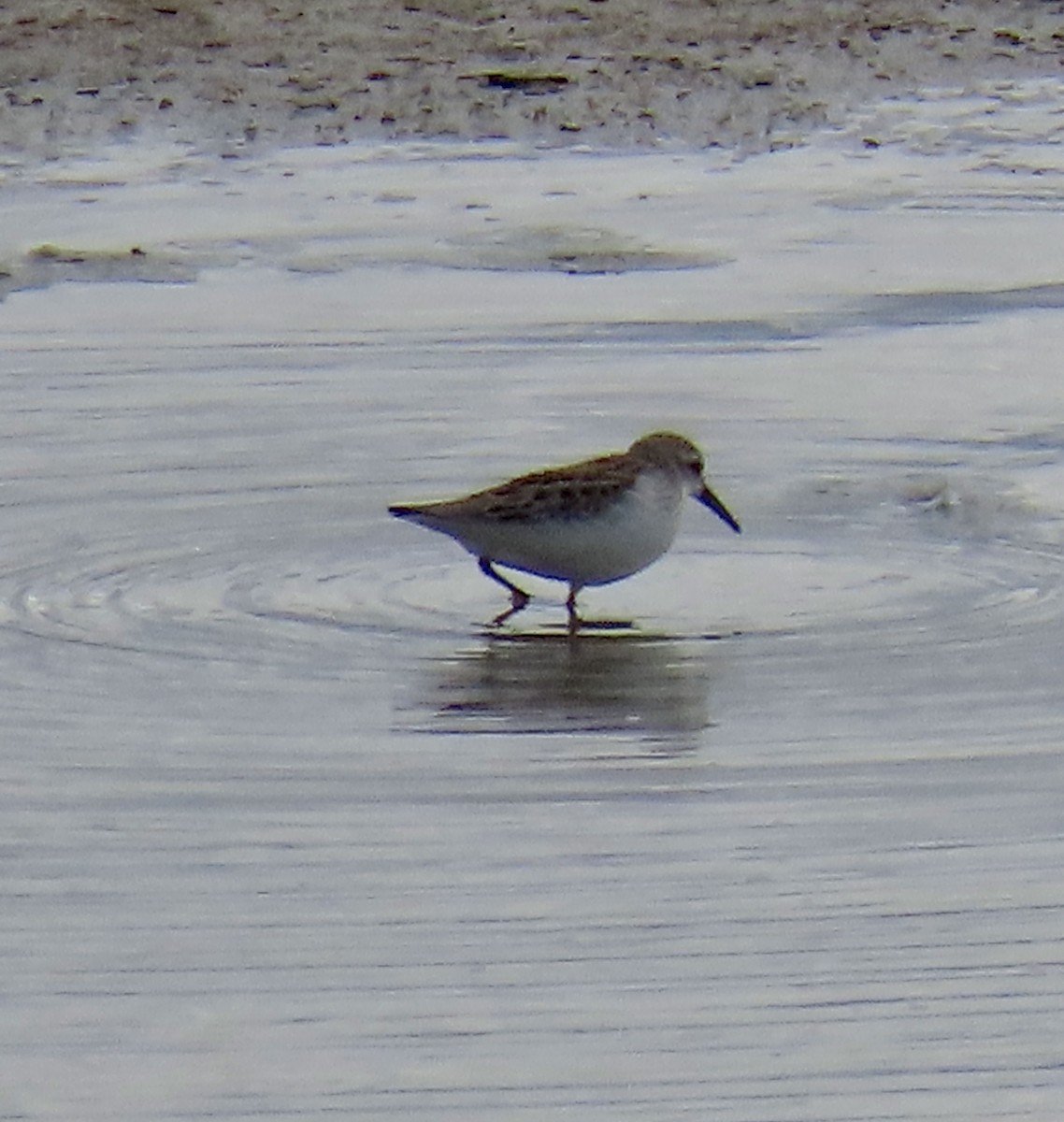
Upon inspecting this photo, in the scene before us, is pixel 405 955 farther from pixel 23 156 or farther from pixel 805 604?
pixel 23 156

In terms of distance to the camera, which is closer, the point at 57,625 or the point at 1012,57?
the point at 57,625

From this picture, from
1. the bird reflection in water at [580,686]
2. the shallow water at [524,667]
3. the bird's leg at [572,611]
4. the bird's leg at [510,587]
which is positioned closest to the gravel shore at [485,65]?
the shallow water at [524,667]

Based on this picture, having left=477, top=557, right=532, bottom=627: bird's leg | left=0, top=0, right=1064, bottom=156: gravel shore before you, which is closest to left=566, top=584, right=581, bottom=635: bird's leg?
left=477, top=557, right=532, bottom=627: bird's leg

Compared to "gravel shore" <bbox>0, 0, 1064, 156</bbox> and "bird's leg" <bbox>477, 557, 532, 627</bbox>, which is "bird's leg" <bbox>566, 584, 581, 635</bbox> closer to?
"bird's leg" <bbox>477, 557, 532, 627</bbox>

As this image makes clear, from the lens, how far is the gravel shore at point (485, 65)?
13273 mm

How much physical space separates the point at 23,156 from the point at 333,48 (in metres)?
2.06

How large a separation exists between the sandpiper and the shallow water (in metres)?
0.17

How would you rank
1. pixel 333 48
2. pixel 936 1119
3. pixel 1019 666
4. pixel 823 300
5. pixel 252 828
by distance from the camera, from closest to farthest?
pixel 936 1119 < pixel 252 828 < pixel 1019 666 < pixel 823 300 < pixel 333 48

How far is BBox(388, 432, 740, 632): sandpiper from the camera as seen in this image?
7.72 m

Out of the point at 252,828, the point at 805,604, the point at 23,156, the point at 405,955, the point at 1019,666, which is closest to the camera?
the point at 405,955

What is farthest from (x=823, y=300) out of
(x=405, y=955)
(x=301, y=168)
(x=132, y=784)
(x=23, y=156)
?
(x=405, y=955)

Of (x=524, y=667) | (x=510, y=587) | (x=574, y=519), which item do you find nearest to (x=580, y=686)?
(x=524, y=667)

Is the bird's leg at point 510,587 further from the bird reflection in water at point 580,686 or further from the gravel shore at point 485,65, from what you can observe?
the gravel shore at point 485,65

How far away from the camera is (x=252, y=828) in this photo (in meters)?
5.95
